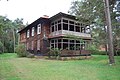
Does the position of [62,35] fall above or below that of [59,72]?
above

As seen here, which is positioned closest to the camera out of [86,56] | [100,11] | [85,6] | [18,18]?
[100,11]

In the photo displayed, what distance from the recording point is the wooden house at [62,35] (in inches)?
1009

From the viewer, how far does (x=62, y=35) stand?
24.7 m

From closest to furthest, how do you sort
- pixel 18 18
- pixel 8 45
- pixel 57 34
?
pixel 57 34 → pixel 8 45 → pixel 18 18

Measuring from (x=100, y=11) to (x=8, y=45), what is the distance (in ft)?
128

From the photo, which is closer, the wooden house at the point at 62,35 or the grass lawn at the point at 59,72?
the grass lawn at the point at 59,72

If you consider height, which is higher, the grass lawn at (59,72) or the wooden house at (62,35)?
the wooden house at (62,35)

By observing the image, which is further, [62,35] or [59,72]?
[62,35]

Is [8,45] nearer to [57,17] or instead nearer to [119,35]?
[57,17]

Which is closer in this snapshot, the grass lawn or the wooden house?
the grass lawn

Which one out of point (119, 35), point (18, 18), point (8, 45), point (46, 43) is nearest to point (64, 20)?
point (46, 43)

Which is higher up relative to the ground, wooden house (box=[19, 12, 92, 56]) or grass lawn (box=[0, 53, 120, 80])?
wooden house (box=[19, 12, 92, 56])

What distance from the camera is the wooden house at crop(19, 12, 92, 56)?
25.6 m

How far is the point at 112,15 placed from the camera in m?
21.6
